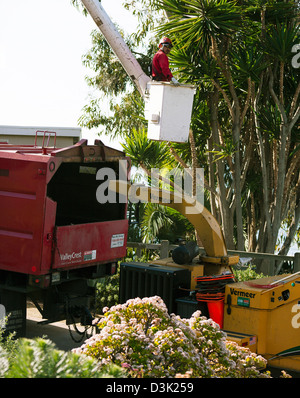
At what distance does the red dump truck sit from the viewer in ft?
25.5

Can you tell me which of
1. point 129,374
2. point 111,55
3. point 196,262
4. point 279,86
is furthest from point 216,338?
point 111,55

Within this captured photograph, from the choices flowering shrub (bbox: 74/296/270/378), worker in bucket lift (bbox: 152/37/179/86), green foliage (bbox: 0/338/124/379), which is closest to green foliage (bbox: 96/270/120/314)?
worker in bucket lift (bbox: 152/37/179/86)

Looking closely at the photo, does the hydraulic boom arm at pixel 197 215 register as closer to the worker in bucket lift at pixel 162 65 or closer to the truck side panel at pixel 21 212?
the truck side panel at pixel 21 212

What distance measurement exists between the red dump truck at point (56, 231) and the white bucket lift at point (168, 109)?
2.37 metres

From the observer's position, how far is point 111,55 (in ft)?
81.9

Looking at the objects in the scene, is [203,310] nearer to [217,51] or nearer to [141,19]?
[217,51]

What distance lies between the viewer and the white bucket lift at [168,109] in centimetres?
1126

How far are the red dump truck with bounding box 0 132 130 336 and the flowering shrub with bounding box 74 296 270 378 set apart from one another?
2.86 m

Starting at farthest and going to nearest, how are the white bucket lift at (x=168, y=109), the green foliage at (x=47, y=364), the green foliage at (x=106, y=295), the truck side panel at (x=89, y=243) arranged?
the white bucket lift at (x=168, y=109) < the green foliage at (x=106, y=295) < the truck side panel at (x=89, y=243) < the green foliage at (x=47, y=364)

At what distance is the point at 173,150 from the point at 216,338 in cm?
A: 1007

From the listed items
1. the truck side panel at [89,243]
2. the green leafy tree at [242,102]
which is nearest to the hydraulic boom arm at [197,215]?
the truck side panel at [89,243]

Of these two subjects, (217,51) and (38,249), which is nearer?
(38,249)

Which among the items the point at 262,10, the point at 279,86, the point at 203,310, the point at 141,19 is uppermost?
the point at 141,19

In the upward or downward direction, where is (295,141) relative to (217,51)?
downward
